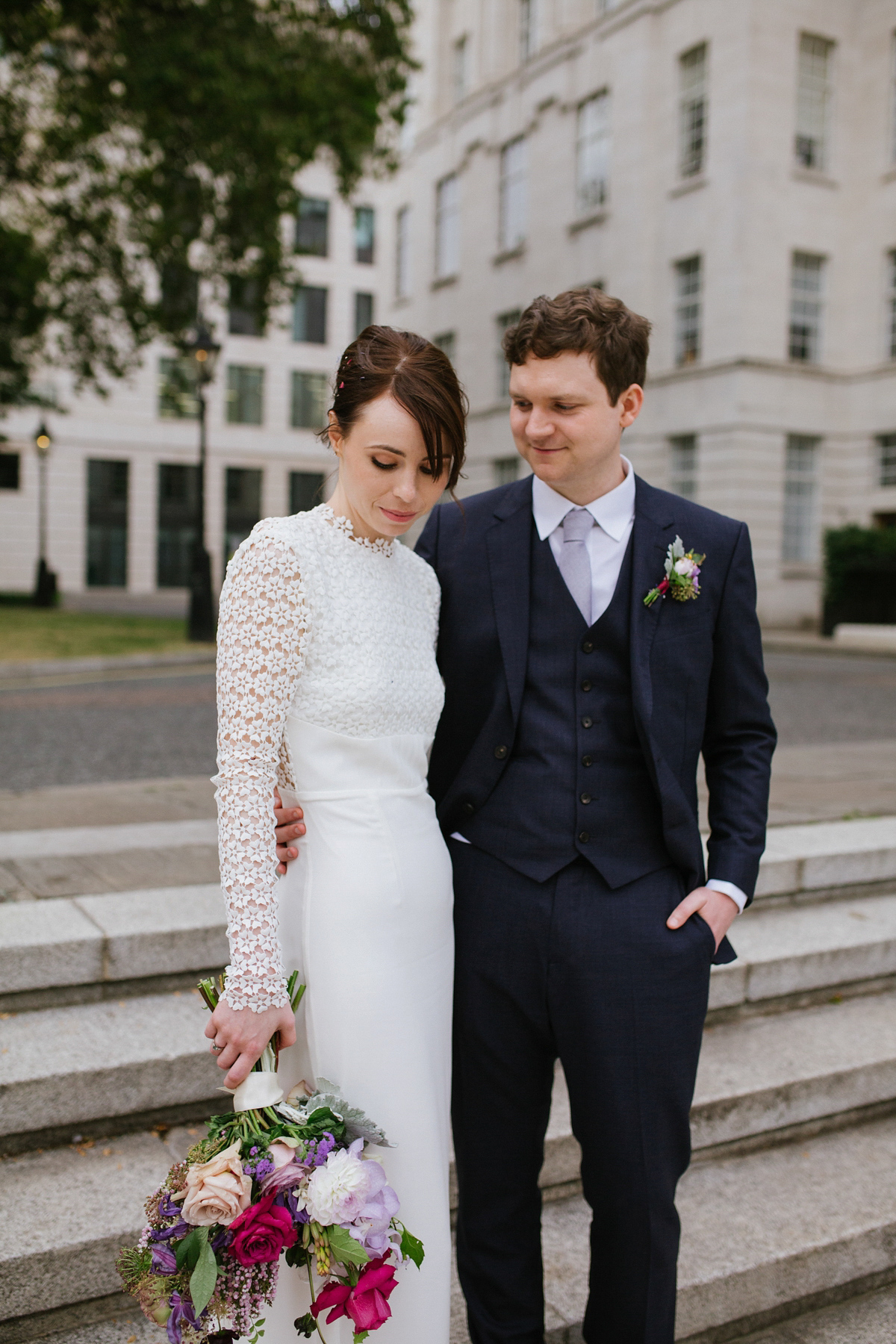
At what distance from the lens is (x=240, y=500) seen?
142 ft

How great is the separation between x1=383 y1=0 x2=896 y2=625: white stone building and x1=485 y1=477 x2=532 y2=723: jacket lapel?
2233cm

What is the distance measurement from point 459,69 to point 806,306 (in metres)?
15.3

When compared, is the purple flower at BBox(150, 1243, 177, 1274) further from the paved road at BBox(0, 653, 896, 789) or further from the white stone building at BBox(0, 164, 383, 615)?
the white stone building at BBox(0, 164, 383, 615)

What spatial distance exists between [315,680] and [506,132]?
32072 millimetres

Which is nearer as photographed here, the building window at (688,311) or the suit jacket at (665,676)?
the suit jacket at (665,676)

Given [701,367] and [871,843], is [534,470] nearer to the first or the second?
[871,843]

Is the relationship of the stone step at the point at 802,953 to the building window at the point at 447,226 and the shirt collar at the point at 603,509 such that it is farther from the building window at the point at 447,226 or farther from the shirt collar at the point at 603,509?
the building window at the point at 447,226

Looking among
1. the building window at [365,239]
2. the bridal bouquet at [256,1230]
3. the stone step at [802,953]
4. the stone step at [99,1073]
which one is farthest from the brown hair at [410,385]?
the building window at [365,239]

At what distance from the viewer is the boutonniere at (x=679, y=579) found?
2.13m

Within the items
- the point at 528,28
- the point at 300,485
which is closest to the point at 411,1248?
the point at 528,28

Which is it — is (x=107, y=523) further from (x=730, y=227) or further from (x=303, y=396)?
(x=730, y=227)

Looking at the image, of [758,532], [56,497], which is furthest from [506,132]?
[56,497]

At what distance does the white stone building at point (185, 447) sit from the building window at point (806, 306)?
64.2 feet

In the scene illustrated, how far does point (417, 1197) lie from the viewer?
200cm
